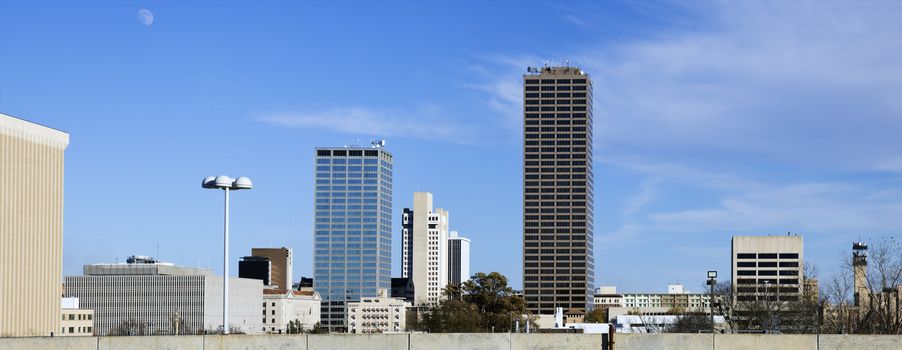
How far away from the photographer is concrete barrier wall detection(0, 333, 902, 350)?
120 feet

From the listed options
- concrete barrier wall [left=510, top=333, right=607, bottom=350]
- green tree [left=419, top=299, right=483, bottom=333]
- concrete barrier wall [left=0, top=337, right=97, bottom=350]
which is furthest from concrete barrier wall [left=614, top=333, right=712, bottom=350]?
green tree [left=419, top=299, right=483, bottom=333]

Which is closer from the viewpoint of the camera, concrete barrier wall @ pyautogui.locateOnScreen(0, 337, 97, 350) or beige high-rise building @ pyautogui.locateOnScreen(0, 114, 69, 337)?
concrete barrier wall @ pyautogui.locateOnScreen(0, 337, 97, 350)

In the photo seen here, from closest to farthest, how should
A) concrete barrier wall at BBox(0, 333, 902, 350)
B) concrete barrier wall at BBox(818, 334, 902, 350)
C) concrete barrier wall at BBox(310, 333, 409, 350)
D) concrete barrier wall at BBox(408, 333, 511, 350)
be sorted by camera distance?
1. concrete barrier wall at BBox(0, 333, 902, 350)
2. concrete barrier wall at BBox(310, 333, 409, 350)
3. concrete barrier wall at BBox(408, 333, 511, 350)
4. concrete barrier wall at BBox(818, 334, 902, 350)

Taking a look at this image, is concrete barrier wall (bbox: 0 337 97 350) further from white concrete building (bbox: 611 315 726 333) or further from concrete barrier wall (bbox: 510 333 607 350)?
white concrete building (bbox: 611 315 726 333)

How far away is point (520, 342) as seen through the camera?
1467 inches

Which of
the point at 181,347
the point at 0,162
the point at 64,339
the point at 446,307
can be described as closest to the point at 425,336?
the point at 181,347

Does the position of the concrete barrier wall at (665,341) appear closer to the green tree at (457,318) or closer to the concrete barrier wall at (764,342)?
the concrete barrier wall at (764,342)

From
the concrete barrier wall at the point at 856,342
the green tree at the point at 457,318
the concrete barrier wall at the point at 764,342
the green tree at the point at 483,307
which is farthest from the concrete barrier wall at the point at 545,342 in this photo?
the green tree at the point at 483,307

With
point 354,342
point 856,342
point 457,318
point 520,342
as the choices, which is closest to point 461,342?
point 520,342

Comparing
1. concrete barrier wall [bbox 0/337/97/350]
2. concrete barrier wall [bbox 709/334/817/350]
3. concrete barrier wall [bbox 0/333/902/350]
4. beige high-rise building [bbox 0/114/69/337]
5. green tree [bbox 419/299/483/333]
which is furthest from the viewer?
beige high-rise building [bbox 0/114/69/337]

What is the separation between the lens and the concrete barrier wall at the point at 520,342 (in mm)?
36688

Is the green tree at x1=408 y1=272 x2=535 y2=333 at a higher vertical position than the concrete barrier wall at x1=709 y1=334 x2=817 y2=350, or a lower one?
lower

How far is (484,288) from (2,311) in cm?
7498

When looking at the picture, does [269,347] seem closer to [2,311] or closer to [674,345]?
[674,345]
